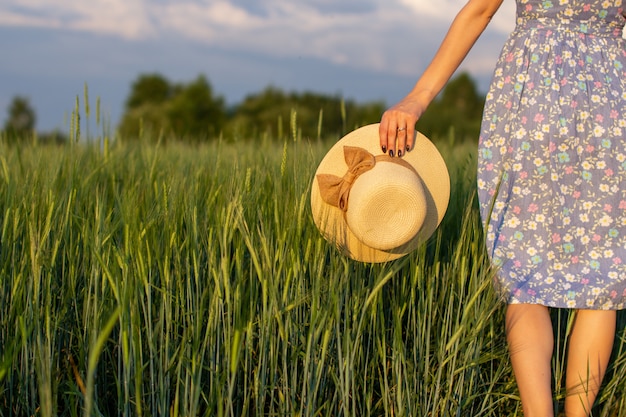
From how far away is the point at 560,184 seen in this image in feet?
5.44

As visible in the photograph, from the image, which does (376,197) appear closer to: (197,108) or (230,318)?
(230,318)

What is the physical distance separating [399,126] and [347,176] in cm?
17

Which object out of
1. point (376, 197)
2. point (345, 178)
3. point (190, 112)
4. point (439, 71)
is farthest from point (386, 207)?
point (190, 112)

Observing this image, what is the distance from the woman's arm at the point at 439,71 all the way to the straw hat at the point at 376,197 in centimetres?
4

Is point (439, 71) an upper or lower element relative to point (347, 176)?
upper

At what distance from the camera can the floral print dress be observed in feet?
5.42

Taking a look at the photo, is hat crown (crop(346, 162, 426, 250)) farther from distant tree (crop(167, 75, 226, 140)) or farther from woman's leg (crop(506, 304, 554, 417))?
distant tree (crop(167, 75, 226, 140))

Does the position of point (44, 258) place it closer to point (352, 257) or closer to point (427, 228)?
point (352, 257)

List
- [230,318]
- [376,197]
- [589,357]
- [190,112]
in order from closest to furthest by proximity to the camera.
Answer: [230,318] → [376,197] → [589,357] → [190,112]

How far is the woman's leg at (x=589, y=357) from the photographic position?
1678 millimetres

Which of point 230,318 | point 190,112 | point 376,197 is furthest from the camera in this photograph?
point 190,112

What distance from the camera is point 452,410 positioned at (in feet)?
5.33

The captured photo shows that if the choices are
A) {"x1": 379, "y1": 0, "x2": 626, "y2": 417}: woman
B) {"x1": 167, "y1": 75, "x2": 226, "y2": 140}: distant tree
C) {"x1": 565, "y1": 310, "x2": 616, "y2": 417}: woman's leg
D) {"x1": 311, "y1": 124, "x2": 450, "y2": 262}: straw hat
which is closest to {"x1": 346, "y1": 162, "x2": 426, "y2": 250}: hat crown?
{"x1": 311, "y1": 124, "x2": 450, "y2": 262}: straw hat

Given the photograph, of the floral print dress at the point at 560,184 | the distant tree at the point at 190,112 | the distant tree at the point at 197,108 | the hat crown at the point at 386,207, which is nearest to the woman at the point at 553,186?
the floral print dress at the point at 560,184
